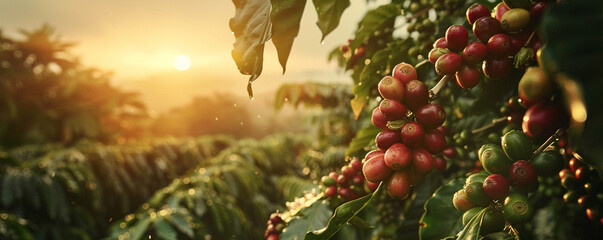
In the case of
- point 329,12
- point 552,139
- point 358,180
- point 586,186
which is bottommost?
point 586,186

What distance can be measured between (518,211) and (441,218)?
210 mm

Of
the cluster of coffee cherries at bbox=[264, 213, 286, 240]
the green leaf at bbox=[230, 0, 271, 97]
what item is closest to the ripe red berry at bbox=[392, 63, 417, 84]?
the green leaf at bbox=[230, 0, 271, 97]

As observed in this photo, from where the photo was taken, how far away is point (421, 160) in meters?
0.43

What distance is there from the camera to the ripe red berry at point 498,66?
422mm

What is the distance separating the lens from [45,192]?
2.13 m

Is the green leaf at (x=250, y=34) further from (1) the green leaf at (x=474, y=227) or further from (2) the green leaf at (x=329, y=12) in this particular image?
(1) the green leaf at (x=474, y=227)

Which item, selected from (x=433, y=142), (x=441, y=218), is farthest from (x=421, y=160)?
(x=441, y=218)

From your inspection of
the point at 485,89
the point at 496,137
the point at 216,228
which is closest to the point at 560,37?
the point at 485,89

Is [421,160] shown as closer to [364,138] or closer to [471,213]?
[471,213]

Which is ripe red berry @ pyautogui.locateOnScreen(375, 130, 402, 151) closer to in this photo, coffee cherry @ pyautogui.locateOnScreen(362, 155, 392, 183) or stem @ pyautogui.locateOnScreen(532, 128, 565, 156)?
coffee cherry @ pyautogui.locateOnScreen(362, 155, 392, 183)

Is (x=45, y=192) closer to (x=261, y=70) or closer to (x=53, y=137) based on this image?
(x=261, y=70)

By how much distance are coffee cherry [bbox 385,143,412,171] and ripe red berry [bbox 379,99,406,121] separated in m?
0.03

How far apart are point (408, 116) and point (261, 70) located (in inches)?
9.2

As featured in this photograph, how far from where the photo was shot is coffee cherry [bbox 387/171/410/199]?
43cm
